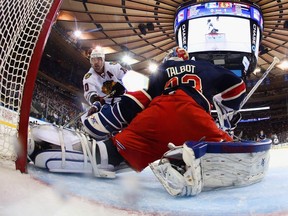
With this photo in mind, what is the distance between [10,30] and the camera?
1257mm

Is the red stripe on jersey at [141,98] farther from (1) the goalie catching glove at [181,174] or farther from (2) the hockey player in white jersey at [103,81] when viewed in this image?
(2) the hockey player in white jersey at [103,81]

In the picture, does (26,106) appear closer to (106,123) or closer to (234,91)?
(106,123)

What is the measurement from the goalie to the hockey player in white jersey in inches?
40.1

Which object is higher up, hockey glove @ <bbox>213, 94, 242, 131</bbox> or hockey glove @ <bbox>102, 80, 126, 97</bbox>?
hockey glove @ <bbox>102, 80, 126, 97</bbox>

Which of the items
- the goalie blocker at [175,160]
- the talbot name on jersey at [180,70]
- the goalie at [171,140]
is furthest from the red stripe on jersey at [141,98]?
the goalie blocker at [175,160]

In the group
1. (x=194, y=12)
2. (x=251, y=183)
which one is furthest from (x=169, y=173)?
(x=194, y=12)

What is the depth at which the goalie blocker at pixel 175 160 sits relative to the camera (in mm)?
1095

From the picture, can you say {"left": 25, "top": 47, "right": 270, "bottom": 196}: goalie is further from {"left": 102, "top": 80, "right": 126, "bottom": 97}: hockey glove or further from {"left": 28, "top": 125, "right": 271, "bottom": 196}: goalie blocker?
{"left": 102, "top": 80, "right": 126, "bottom": 97}: hockey glove

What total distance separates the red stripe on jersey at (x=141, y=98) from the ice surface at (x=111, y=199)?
0.42 meters

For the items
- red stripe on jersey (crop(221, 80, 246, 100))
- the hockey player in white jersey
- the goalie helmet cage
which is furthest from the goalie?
the hockey player in white jersey

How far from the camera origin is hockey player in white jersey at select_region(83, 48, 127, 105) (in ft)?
8.29

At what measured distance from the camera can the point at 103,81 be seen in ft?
8.53

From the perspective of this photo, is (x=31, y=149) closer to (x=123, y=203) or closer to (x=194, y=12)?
(x=123, y=203)

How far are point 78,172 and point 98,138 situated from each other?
0.29m
